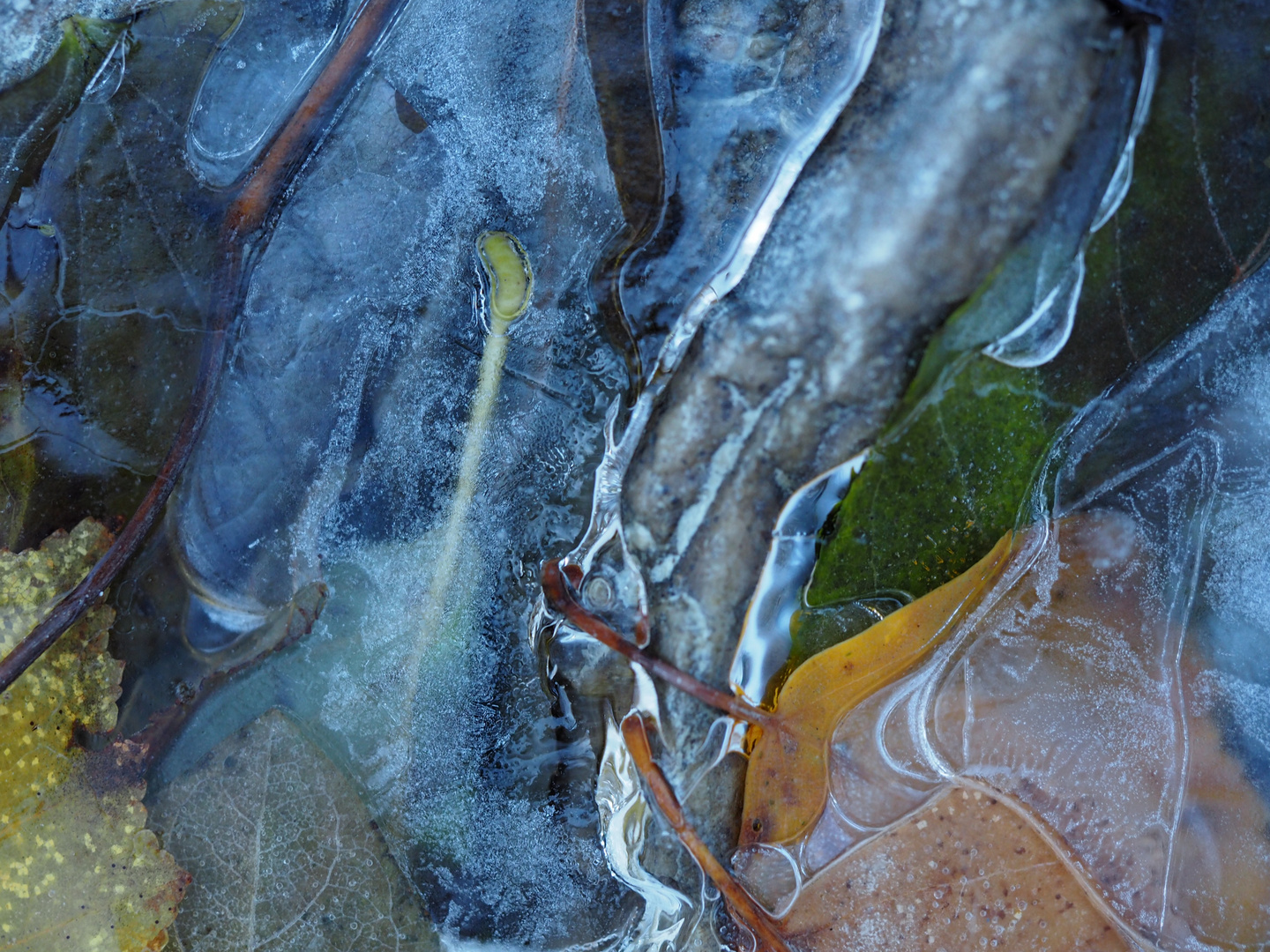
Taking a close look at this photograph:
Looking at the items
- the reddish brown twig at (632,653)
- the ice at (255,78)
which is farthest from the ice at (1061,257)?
the ice at (255,78)

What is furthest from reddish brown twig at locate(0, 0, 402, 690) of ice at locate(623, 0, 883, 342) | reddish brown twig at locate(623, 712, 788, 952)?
reddish brown twig at locate(623, 712, 788, 952)

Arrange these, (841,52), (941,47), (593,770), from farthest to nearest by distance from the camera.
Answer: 1. (593,770)
2. (841,52)
3. (941,47)

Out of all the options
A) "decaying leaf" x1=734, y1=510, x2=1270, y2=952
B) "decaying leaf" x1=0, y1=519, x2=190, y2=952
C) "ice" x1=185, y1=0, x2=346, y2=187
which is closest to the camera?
"decaying leaf" x1=734, y1=510, x2=1270, y2=952

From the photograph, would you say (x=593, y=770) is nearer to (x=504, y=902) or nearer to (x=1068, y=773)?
(x=504, y=902)

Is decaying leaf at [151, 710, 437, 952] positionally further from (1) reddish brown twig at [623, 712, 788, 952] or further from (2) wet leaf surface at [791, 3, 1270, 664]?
(2) wet leaf surface at [791, 3, 1270, 664]

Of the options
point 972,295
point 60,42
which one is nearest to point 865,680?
point 972,295

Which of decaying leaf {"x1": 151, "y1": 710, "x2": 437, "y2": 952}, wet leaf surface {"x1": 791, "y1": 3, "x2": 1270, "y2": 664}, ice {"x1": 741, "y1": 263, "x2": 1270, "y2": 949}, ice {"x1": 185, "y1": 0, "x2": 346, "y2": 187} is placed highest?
ice {"x1": 185, "y1": 0, "x2": 346, "y2": 187}
